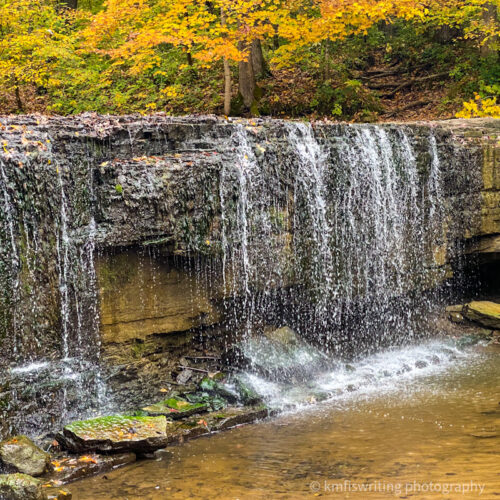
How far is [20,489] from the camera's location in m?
4.51

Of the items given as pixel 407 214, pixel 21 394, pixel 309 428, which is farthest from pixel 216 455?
pixel 407 214

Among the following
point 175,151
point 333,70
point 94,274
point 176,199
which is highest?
point 333,70

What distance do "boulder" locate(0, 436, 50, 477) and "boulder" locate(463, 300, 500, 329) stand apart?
27.2ft

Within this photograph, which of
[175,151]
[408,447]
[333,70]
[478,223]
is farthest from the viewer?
[333,70]

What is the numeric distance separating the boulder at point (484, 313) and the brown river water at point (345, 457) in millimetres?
3749

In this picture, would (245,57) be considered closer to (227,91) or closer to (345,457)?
(227,91)

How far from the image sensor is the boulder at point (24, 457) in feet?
17.4

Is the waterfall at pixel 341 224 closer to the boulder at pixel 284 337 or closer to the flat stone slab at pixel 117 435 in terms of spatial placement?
the boulder at pixel 284 337

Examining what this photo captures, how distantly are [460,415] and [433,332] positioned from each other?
14.8ft

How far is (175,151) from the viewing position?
785 centimetres

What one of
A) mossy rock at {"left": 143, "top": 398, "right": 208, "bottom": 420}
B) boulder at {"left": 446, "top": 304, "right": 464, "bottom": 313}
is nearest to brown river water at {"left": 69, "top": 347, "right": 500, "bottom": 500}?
mossy rock at {"left": 143, "top": 398, "right": 208, "bottom": 420}

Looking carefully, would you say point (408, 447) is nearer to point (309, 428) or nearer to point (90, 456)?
point (309, 428)

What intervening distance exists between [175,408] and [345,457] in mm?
2421

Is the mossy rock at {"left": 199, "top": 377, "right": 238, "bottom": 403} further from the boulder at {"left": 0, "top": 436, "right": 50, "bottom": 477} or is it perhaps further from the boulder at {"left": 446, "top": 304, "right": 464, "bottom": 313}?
the boulder at {"left": 446, "top": 304, "right": 464, "bottom": 313}
